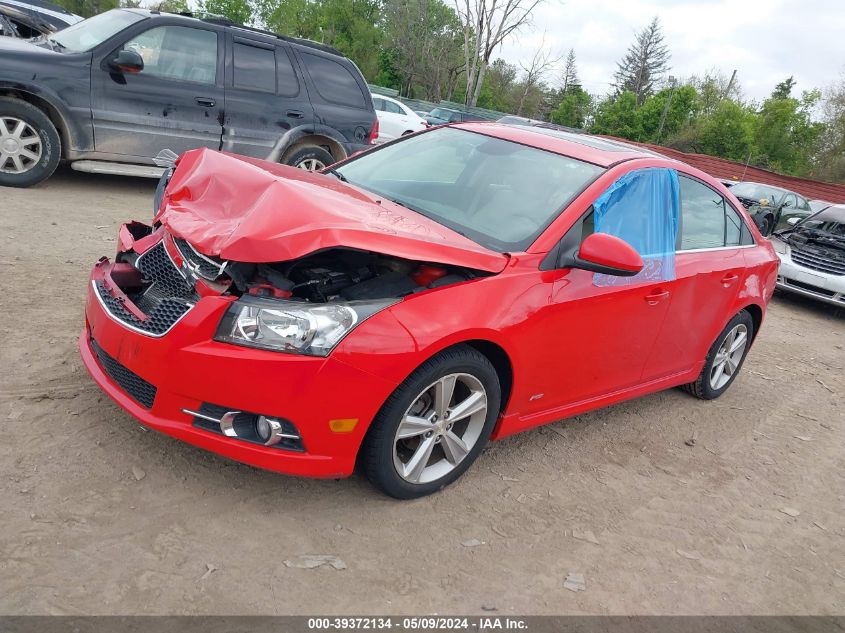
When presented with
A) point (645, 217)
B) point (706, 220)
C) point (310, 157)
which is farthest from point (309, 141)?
point (645, 217)

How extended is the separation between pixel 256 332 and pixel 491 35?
131ft

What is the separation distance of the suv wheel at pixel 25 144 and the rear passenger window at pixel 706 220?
6105 millimetres

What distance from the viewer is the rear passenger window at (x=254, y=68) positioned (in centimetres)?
788

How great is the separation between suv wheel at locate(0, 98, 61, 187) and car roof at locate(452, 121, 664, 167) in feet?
15.4

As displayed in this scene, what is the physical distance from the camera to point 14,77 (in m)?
6.54

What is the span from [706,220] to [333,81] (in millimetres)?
5708

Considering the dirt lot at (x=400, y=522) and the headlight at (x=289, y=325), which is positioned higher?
the headlight at (x=289, y=325)

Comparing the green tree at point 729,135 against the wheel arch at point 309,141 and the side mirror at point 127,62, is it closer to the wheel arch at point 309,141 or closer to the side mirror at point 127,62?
the wheel arch at point 309,141

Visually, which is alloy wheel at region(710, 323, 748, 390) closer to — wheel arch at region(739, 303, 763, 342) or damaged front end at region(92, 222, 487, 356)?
wheel arch at region(739, 303, 763, 342)

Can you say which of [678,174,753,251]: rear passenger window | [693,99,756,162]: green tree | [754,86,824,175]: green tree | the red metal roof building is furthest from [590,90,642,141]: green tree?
[678,174,753,251]: rear passenger window

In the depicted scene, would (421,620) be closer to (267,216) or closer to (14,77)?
(267,216)

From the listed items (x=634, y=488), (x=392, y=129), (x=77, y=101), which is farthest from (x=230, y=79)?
(x=392, y=129)

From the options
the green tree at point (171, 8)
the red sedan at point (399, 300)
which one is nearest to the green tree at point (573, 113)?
the green tree at point (171, 8)

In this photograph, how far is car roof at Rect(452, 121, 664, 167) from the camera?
3814 millimetres
